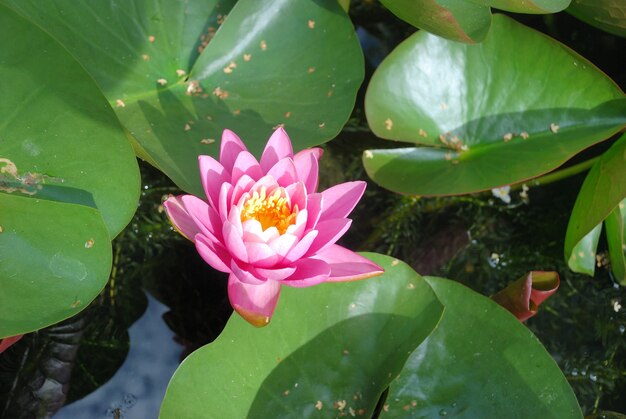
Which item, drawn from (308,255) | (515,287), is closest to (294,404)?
(308,255)

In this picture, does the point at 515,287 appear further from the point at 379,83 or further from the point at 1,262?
the point at 1,262

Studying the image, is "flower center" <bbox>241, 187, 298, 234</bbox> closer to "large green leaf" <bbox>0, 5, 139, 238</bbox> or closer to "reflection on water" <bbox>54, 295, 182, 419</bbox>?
"large green leaf" <bbox>0, 5, 139, 238</bbox>

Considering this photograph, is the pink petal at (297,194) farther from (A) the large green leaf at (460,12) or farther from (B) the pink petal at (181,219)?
(A) the large green leaf at (460,12)

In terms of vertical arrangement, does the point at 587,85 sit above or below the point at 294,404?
above

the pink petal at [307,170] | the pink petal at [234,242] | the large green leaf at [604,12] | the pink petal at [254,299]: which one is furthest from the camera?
the large green leaf at [604,12]

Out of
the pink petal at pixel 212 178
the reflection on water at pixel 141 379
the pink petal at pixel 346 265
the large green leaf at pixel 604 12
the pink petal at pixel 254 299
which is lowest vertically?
the reflection on water at pixel 141 379

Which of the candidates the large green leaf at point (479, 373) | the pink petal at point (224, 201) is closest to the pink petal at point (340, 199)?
the pink petal at point (224, 201)
